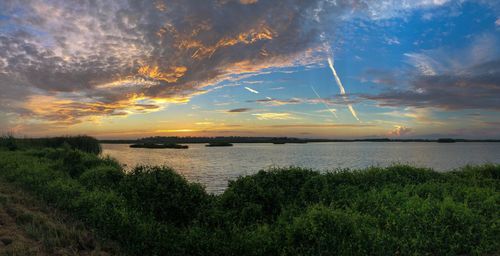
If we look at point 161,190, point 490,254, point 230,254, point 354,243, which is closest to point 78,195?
point 161,190

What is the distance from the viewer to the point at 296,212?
462 inches

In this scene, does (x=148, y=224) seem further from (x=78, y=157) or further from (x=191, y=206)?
(x=78, y=157)

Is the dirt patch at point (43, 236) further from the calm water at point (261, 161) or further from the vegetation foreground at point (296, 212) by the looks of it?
the calm water at point (261, 161)

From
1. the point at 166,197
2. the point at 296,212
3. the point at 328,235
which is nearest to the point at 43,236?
the point at 166,197

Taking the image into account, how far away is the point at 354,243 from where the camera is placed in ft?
28.5

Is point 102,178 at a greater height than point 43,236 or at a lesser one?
greater

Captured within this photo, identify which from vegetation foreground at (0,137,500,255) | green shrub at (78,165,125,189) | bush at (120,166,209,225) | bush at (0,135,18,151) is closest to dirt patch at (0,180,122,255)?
vegetation foreground at (0,137,500,255)

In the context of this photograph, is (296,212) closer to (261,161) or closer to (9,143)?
(261,161)

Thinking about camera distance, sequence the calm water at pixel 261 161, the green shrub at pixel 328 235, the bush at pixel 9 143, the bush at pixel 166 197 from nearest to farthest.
Answer: the green shrub at pixel 328 235 → the bush at pixel 166 197 → the calm water at pixel 261 161 → the bush at pixel 9 143

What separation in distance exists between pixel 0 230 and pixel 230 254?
6.65 metres

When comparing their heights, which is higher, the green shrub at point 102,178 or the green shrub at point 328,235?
the green shrub at point 102,178

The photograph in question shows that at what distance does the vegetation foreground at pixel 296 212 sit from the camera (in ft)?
29.7

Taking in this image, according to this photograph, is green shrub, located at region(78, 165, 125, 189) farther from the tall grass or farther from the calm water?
the tall grass

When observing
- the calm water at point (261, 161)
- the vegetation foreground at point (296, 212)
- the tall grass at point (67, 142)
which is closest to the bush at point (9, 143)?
the tall grass at point (67, 142)
